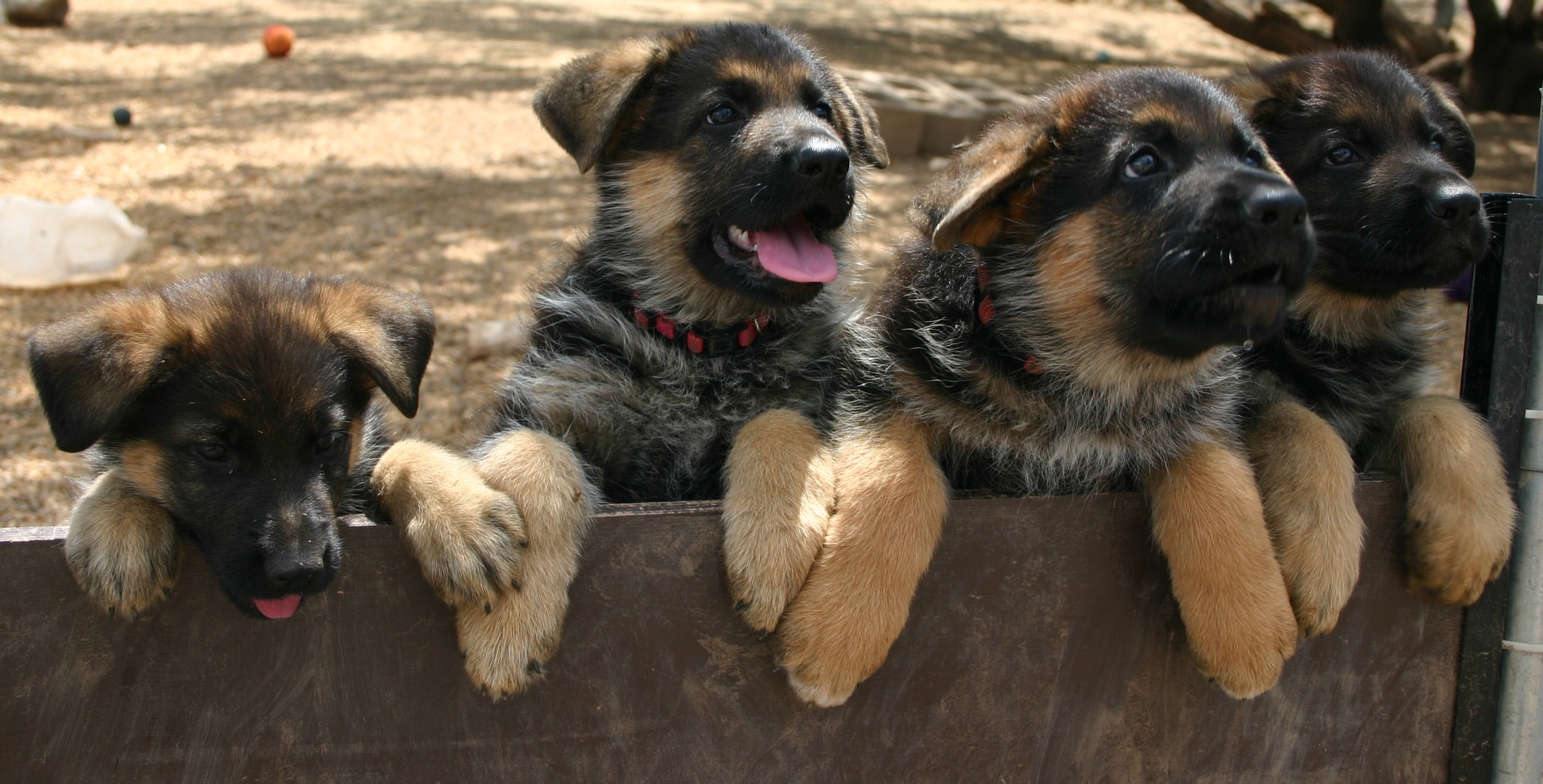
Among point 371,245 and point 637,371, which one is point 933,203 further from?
point 371,245

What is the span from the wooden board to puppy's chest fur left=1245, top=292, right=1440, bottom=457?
0.47 m

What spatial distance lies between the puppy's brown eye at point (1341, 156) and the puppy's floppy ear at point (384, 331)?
2.58m

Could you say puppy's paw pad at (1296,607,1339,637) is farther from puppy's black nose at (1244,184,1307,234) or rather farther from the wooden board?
puppy's black nose at (1244,184,1307,234)

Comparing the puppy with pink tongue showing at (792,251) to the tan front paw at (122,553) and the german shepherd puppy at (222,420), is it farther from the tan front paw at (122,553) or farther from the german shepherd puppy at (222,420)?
the tan front paw at (122,553)

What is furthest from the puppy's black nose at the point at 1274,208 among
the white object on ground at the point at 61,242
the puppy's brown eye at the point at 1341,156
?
the white object on ground at the point at 61,242

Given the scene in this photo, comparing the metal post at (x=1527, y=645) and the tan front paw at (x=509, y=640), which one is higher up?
the tan front paw at (x=509, y=640)

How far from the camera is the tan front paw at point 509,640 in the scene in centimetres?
243

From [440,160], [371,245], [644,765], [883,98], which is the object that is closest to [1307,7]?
[883,98]

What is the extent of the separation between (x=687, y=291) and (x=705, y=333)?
0.56 feet

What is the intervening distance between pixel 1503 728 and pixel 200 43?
12.6 meters

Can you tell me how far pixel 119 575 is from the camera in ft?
7.45

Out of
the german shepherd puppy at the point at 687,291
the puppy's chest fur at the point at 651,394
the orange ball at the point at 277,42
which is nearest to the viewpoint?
the german shepherd puppy at the point at 687,291

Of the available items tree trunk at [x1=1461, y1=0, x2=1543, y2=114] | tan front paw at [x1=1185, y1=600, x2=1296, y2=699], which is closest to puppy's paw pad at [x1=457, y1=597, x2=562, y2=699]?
tan front paw at [x1=1185, y1=600, x2=1296, y2=699]

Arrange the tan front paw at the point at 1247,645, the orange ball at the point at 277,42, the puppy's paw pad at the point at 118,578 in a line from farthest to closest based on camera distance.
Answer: the orange ball at the point at 277,42 → the tan front paw at the point at 1247,645 → the puppy's paw pad at the point at 118,578
